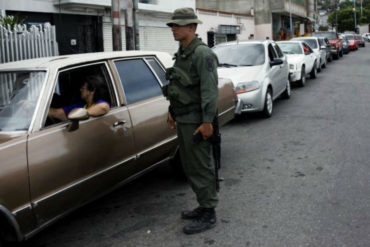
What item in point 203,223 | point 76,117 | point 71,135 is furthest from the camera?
point 203,223

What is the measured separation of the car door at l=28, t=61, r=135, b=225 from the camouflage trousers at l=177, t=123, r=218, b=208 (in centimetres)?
60

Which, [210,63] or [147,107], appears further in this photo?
[147,107]

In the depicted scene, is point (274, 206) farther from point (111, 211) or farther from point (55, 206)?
point (55, 206)

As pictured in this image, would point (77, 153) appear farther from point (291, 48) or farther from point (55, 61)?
point (291, 48)

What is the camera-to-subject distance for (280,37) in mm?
43969

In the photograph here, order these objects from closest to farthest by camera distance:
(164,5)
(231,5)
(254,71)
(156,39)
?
(254,71)
(156,39)
(164,5)
(231,5)

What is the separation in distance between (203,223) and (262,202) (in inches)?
33.5

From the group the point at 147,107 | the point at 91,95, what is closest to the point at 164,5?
the point at 147,107

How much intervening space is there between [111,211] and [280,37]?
42163 mm

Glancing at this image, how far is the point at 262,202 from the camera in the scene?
14.2ft

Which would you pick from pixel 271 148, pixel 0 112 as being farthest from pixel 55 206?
pixel 271 148

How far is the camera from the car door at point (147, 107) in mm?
4191

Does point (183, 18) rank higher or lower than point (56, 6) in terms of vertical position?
lower

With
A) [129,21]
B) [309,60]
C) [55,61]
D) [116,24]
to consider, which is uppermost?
[129,21]
